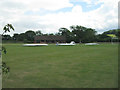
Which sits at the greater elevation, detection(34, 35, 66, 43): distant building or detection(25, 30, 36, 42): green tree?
detection(25, 30, 36, 42): green tree

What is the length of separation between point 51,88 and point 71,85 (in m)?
0.48

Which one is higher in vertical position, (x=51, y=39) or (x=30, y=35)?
(x=30, y=35)

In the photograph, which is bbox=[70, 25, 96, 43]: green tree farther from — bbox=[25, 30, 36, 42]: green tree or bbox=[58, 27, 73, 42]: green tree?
bbox=[25, 30, 36, 42]: green tree

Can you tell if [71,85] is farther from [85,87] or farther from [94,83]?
[94,83]

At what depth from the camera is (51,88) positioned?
10.3 feet

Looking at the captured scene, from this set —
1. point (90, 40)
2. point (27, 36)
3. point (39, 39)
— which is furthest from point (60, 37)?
point (27, 36)

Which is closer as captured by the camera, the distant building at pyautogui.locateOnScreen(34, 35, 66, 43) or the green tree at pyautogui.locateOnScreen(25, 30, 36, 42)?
the distant building at pyautogui.locateOnScreen(34, 35, 66, 43)

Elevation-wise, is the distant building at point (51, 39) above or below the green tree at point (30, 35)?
below

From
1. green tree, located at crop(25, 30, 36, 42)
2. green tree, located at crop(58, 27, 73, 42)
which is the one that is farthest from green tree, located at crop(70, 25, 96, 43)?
green tree, located at crop(25, 30, 36, 42)

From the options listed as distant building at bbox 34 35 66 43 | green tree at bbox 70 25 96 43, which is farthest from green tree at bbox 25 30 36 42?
green tree at bbox 70 25 96 43

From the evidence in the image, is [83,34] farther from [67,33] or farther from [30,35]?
[30,35]

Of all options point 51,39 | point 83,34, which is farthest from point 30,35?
point 83,34

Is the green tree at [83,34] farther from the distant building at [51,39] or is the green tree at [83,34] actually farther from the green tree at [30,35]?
the green tree at [30,35]

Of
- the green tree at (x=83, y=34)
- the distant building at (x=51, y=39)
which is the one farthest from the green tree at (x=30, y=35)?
the green tree at (x=83, y=34)
